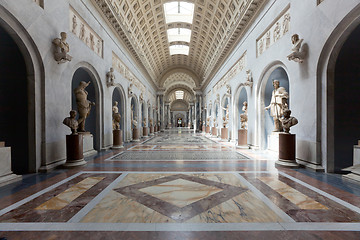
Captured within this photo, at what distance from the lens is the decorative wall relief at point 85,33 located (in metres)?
6.60

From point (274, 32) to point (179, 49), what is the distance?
17845mm

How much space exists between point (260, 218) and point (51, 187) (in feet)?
12.9

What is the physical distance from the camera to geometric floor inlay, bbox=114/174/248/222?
2611 millimetres

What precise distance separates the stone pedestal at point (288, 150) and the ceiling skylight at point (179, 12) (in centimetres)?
1389

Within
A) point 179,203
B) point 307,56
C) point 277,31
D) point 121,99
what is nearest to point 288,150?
point 307,56

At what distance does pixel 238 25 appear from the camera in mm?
10000

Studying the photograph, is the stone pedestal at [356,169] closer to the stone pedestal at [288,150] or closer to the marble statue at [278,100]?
the stone pedestal at [288,150]

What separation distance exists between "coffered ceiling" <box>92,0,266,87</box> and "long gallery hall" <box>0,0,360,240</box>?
389 mm

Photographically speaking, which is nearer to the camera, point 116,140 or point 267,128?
point 267,128

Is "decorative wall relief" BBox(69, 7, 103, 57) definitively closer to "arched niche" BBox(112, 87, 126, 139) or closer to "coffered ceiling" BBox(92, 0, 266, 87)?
"coffered ceiling" BBox(92, 0, 266, 87)

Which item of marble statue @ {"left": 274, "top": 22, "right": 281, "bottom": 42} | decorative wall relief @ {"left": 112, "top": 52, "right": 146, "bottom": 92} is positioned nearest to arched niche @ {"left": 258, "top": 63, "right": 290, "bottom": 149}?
marble statue @ {"left": 274, "top": 22, "right": 281, "bottom": 42}

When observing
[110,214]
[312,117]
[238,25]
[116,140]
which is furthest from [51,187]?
[238,25]

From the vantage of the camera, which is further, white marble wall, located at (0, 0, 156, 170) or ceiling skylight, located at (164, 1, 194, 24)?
ceiling skylight, located at (164, 1, 194, 24)

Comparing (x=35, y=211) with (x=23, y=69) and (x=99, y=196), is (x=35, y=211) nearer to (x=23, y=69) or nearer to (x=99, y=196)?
(x=99, y=196)
